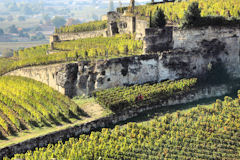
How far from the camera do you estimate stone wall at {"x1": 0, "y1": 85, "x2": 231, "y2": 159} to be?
27656 mm

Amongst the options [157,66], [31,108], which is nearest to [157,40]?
[157,66]

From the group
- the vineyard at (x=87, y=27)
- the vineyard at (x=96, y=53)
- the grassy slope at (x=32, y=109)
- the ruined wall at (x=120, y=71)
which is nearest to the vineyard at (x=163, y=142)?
the grassy slope at (x=32, y=109)

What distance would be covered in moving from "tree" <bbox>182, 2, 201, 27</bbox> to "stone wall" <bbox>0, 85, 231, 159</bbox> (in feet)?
30.5

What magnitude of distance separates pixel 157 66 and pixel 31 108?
17344mm

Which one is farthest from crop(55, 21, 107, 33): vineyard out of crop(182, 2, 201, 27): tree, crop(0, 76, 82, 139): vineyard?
crop(0, 76, 82, 139): vineyard

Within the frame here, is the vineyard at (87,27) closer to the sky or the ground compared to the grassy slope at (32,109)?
closer to the sky

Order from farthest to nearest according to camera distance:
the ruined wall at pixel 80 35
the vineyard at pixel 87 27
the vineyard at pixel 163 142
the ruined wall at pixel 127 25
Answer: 1. the vineyard at pixel 87 27
2. the ruined wall at pixel 80 35
3. the ruined wall at pixel 127 25
4. the vineyard at pixel 163 142

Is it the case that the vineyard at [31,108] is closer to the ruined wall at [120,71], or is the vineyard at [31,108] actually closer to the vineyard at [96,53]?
the ruined wall at [120,71]

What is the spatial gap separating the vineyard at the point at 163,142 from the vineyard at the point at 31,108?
12.6 feet

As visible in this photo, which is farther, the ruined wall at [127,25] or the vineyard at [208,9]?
the ruined wall at [127,25]

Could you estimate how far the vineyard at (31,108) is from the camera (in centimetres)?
3077

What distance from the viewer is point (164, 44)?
140 ft

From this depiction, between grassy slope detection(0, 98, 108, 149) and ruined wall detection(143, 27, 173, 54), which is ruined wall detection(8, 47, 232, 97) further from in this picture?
grassy slope detection(0, 98, 108, 149)

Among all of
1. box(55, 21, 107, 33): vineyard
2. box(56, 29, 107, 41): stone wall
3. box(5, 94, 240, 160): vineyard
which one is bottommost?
box(5, 94, 240, 160): vineyard
